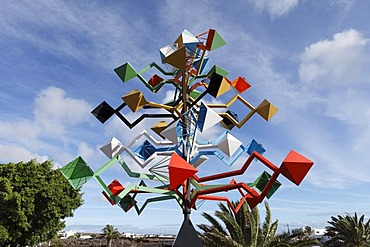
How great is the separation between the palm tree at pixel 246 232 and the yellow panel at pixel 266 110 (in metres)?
4.67

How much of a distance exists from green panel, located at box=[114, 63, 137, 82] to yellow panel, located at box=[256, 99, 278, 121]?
4.05m

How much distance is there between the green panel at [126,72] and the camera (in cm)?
1181

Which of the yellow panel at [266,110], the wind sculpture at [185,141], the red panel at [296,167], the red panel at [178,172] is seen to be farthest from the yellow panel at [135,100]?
the red panel at [296,167]

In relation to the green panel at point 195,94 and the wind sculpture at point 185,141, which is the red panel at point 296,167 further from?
the green panel at point 195,94

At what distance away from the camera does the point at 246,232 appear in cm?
1462

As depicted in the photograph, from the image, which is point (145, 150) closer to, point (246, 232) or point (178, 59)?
point (178, 59)

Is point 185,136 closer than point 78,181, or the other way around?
point 78,181

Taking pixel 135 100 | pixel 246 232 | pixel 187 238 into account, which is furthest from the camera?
pixel 246 232

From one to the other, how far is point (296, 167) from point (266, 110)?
341cm

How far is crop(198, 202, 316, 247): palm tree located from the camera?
14.2 m

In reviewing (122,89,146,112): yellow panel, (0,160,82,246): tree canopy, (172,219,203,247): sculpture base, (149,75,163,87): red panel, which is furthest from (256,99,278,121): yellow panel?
(0,160,82,246): tree canopy

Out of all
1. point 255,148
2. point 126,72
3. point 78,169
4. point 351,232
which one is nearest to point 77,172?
point 78,169

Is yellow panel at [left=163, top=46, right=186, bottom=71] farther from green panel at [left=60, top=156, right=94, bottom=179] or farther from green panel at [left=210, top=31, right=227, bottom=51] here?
green panel at [left=60, top=156, right=94, bottom=179]

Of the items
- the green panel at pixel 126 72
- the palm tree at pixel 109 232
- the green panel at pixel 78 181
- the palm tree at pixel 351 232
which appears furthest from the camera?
the palm tree at pixel 109 232
